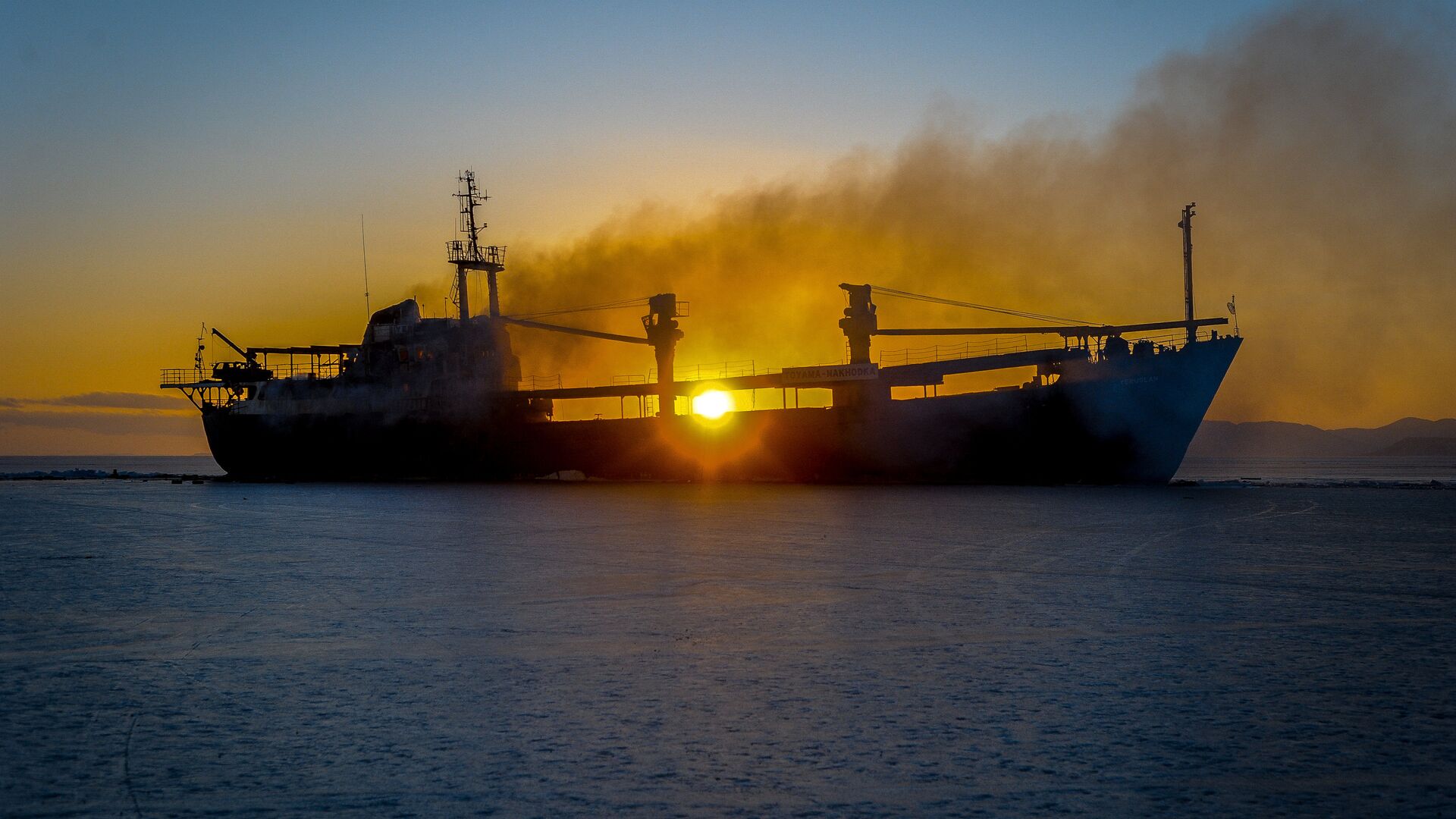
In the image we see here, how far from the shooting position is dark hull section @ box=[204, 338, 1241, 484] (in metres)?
48.6

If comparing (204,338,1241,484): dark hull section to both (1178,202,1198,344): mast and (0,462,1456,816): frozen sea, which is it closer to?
(1178,202,1198,344): mast

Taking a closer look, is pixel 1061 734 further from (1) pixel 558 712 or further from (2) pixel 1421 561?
(2) pixel 1421 561

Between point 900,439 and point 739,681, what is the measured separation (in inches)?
1714

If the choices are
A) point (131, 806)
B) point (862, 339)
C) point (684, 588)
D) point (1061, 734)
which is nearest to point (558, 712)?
point (131, 806)

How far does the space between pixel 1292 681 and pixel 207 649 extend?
10.2 metres

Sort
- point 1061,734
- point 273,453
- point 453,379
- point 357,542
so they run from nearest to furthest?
1. point 1061,734
2. point 357,542
3. point 453,379
4. point 273,453

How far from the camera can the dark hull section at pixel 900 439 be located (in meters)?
48.6

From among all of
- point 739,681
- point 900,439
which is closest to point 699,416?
point 900,439

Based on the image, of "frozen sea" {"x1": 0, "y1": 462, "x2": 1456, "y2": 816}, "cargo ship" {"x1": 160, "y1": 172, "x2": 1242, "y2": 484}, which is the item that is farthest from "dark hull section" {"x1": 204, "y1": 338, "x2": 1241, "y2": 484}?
"frozen sea" {"x1": 0, "y1": 462, "x2": 1456, "y2": 816}

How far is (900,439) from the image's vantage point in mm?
52219

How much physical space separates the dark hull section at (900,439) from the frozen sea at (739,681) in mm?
26627

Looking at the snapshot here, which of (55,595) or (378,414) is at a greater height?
(378,414)

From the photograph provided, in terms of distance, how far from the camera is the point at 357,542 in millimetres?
25062

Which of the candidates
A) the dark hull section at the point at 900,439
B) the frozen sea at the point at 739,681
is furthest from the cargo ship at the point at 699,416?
the frozen sea at the point at 739,681
